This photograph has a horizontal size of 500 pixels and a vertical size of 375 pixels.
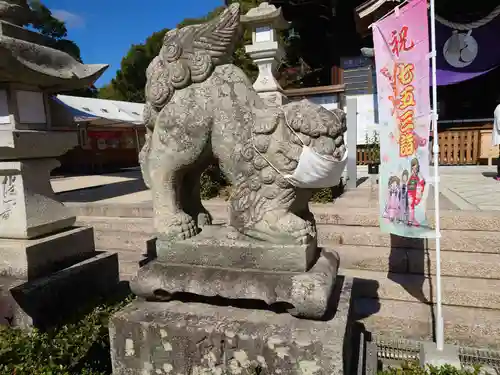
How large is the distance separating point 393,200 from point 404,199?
77mm

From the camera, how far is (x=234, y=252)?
6.82ft

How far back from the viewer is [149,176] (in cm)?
229

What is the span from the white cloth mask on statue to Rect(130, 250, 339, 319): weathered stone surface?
1.55 feet

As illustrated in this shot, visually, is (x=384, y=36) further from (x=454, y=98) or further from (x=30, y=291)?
(x=454, y=98)

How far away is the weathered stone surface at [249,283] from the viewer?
5.99ft

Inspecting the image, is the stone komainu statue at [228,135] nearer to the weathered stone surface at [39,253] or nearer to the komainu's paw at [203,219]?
the komainu's paw at [203,219]

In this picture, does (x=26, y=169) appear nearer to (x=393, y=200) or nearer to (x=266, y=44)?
(x=393, y=200)

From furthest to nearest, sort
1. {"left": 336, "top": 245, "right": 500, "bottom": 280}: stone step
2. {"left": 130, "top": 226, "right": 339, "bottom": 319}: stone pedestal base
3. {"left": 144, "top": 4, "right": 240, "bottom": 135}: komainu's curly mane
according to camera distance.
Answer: {"left": 336, "top": 245, "right": 500, "bottom": 280}: stone step → {"left": 144, "top": 4, "right": 240, "bottom": 135}: komainu's curly mane → {"left": 130, "top": 226, "right": 339, "bottom": 319}: stone pedestal base

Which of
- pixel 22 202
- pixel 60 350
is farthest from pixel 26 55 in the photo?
pixel 60 350

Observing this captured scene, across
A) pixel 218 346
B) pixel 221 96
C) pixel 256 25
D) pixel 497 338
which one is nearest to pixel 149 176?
pixel 221 96

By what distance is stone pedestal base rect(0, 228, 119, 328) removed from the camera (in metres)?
2.56

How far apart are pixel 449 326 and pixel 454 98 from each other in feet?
30.5

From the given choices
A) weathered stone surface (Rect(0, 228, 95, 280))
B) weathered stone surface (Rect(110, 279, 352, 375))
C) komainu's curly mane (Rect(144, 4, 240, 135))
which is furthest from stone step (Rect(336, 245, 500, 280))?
weathered stone surface (Rect(0, 228, 95, 280))

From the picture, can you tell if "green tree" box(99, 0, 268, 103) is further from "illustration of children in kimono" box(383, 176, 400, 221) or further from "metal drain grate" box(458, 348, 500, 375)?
"metal drain grate" box(458, 348, 500, 375)
